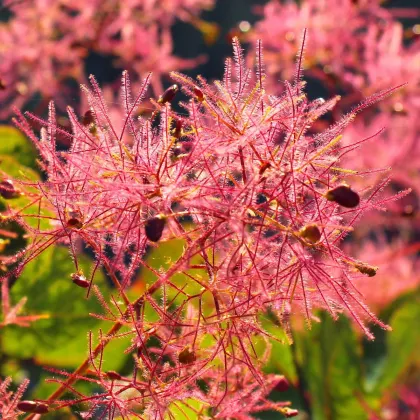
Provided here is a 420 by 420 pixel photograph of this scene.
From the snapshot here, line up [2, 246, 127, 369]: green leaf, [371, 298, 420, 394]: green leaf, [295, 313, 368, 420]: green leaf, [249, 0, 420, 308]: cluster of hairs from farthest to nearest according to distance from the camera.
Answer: [249, 0, 420, 308]: cluster of hairs
[371, 298, 420, 394]: green leaf
[295, 313, 368, 420]: green leaf
[2, 246, 127, 369]: green leaf

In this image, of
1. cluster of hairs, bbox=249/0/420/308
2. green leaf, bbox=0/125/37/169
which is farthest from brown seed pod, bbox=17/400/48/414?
cluster of hairs, bbox=249/0/420/308

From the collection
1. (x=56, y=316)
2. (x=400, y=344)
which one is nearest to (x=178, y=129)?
(x=56, y=316)

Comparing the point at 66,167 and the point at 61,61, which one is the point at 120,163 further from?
the point at 61,61

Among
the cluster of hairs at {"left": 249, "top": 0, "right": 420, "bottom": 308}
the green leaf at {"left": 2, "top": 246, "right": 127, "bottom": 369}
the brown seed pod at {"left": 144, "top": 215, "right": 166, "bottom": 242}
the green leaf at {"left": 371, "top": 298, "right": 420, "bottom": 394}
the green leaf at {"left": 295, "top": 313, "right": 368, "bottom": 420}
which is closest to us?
the brown seed pod at {"left": 144, "top": 215, "right": 166, "bottom": 242}

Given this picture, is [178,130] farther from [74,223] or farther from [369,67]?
[369,67]

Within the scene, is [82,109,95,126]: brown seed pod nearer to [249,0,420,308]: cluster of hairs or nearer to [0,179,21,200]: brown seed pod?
[0,179,21,200]: brown seed pod
